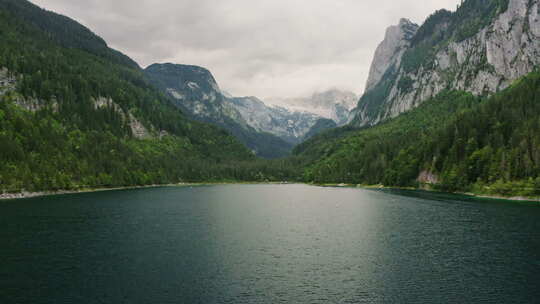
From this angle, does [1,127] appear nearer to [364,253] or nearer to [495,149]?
[364,253]

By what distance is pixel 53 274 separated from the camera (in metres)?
51.2

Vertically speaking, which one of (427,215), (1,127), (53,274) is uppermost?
(1,127)

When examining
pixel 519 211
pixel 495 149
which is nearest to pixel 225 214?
pixel 519 211

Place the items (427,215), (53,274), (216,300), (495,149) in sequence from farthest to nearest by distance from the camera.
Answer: (495,149) → (427,215) → (53,274) → (216,300)

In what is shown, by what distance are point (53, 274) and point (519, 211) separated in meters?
120

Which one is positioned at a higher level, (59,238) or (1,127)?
(1,127)

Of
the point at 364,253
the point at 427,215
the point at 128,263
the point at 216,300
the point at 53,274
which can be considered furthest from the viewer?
the point at 427,215

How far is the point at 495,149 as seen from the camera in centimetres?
18162

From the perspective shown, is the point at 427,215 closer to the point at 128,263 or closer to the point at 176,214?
the point at 176,214

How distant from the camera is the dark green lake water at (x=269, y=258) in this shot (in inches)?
1759

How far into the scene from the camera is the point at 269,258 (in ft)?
203

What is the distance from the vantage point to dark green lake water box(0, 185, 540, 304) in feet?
147

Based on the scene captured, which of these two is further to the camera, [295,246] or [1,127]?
[1,127]

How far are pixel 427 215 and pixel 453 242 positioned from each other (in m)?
37.0
